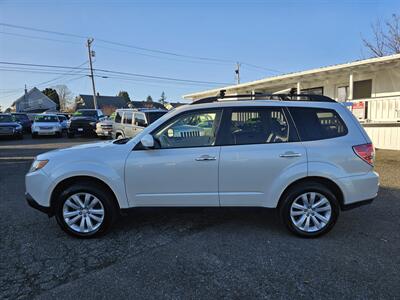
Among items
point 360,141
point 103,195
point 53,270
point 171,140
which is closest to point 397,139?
point 360,141

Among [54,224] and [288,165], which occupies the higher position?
[288,165]

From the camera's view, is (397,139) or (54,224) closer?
(54,224)

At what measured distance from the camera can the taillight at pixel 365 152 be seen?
3.94 metres

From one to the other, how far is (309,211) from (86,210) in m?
2.89

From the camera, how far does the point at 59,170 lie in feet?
13.0

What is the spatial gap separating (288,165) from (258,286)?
1.55 metres

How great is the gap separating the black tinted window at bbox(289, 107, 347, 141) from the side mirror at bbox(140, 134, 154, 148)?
186 cm

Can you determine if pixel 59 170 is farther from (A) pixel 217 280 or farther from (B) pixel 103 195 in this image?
(A) pixel 217 280

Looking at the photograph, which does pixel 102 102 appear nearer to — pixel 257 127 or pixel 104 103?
pixel 104 103

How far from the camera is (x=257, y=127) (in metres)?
4.04

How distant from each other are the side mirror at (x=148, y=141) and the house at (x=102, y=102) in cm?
6355

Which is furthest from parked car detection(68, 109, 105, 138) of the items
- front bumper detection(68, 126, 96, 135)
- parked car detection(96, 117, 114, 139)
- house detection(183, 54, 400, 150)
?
house detection(183, 54, 400, 150)

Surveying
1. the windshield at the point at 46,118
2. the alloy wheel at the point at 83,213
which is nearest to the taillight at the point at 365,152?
the alloy wheel at the point at 83,213

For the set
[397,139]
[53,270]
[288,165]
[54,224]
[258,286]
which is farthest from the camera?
[397,139]
